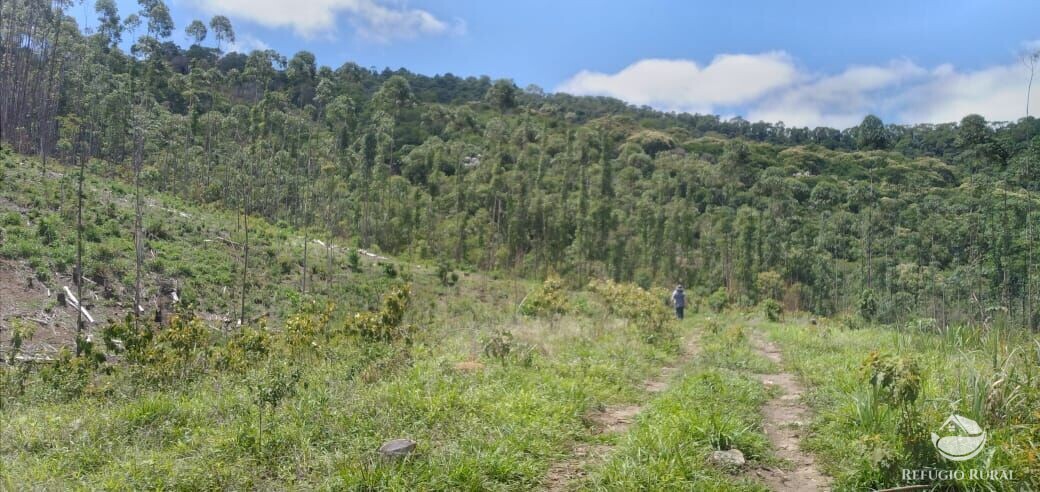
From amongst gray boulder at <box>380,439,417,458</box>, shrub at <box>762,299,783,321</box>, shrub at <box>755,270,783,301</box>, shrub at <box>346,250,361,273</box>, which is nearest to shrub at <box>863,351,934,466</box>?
gray boulder at <box>380,439,417,458</box>

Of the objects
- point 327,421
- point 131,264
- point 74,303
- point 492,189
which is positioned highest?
point 492,189

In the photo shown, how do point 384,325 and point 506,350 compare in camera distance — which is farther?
point 384,325

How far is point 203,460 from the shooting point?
4215mm

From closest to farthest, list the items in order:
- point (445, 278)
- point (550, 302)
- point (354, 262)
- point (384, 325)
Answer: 1. point (384, 325)
2. point (550, 302)
3. point (354, 262)
4. point (445, 278)

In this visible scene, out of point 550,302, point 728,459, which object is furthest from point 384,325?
point 550,302

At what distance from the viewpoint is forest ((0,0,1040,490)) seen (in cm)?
419

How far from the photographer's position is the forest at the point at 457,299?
4188 millimetres

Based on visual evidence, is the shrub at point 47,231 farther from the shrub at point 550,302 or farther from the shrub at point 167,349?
the shrub at point 550,302

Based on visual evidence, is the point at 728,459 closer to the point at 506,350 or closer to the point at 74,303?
the point at 506,350

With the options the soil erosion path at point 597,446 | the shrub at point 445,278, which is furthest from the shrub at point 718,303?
the soil erosion path at point 597,446

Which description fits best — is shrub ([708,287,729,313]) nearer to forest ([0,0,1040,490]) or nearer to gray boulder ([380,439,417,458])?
forest ([0,0,1040,490])

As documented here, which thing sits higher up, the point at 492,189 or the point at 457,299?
the point at 492,189

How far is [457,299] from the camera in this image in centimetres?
2064

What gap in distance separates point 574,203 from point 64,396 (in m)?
32.2
